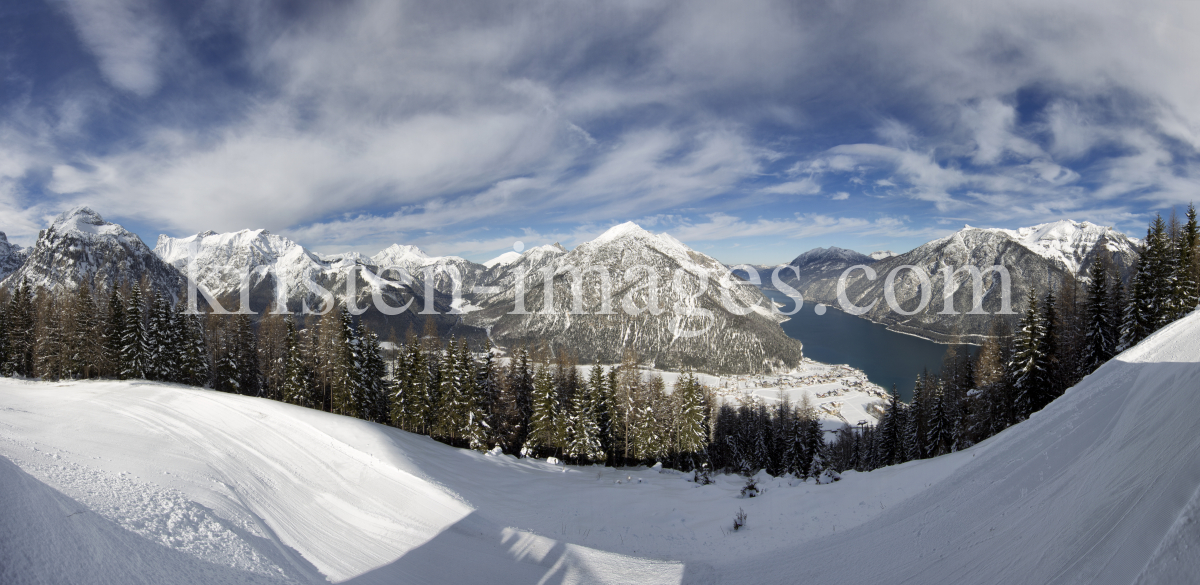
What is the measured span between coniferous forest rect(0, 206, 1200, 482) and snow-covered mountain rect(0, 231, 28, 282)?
600 feet

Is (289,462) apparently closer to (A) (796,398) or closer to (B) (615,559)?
(B) (615,559)

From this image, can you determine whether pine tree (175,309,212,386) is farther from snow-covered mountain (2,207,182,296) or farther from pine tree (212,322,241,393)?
snow-covered mountain (2,207,182,296)

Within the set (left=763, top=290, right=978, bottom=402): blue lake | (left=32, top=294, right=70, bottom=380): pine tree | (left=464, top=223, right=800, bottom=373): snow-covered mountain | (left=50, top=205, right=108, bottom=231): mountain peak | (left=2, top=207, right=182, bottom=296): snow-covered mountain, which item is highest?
(left=50, top=205, right=108, bottom=231): mountain peak

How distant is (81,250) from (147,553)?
7782 inches

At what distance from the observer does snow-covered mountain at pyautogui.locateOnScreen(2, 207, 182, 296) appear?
12075 cm

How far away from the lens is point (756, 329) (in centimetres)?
16938

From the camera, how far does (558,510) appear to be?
56.5 ft

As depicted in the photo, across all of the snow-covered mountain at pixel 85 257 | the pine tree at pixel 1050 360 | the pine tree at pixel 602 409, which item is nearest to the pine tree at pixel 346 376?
the pine tree at pixel 602 409

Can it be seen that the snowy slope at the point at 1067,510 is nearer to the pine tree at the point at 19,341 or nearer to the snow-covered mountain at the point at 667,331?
the pine tree at the point at 19,341

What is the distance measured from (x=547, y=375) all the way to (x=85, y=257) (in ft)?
598

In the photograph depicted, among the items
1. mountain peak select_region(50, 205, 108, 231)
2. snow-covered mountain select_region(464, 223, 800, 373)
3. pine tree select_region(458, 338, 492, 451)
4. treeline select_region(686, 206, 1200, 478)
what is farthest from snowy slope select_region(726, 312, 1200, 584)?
mountain peak select_region(50, 205, 108, 231)

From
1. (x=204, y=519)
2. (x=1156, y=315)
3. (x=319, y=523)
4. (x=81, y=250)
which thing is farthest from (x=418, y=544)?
(x=81, y=250)

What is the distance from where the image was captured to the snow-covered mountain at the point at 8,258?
144 meters

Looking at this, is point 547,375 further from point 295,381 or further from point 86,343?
point 86,343
